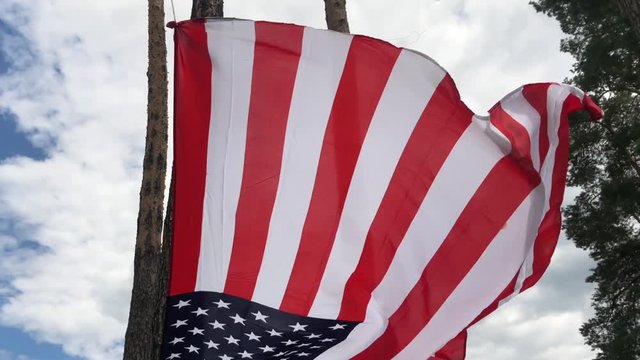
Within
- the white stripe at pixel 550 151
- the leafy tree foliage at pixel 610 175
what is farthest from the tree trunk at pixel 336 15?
the leafy tree foliage at pixel 610 175

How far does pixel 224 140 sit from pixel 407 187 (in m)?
0.96

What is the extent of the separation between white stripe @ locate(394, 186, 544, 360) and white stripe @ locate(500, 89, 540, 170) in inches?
8.2

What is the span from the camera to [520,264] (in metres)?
3.62

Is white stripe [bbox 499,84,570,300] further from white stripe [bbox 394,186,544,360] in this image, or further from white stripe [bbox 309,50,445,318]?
white stripe [bbox 309,50,445,318]

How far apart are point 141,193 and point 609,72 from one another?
11.3 metres

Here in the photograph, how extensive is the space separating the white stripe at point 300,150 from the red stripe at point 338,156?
0.03 meters

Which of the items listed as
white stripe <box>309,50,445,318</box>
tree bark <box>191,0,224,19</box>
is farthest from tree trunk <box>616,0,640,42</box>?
tree bark <box>191,0,224,19</box>

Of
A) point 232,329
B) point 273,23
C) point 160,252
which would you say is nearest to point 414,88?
point 273,23

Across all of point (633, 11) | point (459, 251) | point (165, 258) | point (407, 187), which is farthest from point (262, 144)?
point (633, 11)

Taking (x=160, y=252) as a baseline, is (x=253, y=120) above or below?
below

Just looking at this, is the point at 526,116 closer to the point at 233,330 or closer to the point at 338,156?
the point at 338,156

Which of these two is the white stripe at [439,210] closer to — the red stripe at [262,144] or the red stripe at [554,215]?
the red stripe at [554,215]

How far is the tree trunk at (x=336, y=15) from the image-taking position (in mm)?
6578

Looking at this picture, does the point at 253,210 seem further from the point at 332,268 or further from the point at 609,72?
the point at 609,72
